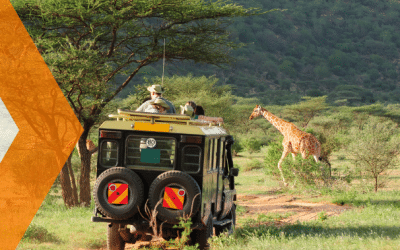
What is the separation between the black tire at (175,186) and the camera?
5.67 metres

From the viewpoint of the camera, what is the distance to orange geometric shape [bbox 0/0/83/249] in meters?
11.0

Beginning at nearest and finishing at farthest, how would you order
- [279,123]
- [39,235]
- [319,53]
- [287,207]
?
[39,235]
[287,207]
[279,123]
[319,53]

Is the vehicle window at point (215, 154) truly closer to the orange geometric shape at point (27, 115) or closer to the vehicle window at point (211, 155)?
the vehicle window at point (211, 155)

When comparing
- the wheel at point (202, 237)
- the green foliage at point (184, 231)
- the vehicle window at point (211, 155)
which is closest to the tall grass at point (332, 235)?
the wheel at point (202, 237)

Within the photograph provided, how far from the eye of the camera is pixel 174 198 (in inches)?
227

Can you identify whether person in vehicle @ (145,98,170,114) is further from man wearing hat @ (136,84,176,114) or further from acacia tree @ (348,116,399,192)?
acacia tree @ (348,116,399,192)

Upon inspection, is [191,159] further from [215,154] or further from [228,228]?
[228,228]

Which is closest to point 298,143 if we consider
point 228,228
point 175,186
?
point 228,228

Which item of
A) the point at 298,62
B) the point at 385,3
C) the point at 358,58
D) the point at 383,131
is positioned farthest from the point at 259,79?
the point at 383,131

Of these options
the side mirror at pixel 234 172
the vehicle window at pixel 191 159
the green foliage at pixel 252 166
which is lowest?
the side mirror at pixel 234 172

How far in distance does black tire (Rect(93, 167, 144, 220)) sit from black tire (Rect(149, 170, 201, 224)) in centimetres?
19

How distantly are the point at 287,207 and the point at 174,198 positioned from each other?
22.1ft

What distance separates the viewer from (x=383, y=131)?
13.7 m

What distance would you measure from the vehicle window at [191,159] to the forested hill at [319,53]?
6136 centimetres
